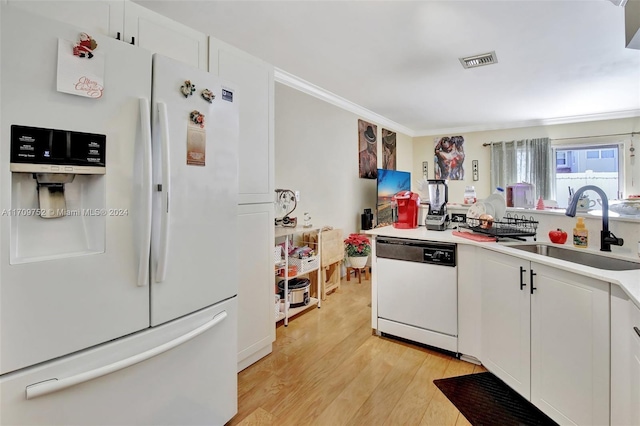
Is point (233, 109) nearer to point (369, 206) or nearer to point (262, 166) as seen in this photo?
point (262, 166)

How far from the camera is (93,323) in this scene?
1.11 metres

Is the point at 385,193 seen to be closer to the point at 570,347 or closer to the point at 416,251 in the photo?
the point at 416,251

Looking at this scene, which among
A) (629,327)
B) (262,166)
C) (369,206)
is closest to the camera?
(629,327)

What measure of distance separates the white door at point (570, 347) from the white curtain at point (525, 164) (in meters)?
4.79

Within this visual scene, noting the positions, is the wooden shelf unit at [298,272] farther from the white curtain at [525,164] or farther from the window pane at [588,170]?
the window pane at [588,170]

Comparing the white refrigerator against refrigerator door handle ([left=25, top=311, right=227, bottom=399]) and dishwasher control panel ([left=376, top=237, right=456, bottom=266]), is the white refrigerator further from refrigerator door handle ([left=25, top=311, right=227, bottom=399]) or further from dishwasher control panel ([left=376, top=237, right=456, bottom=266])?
dishwasher control panel ([left=376, top=237, right=456, bottom=266])

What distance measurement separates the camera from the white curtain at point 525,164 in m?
5.48

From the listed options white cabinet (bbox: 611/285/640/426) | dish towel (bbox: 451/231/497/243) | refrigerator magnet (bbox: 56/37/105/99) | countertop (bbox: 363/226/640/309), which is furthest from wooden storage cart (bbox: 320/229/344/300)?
refrigerator magnet (bbox: 56/37/105/99)

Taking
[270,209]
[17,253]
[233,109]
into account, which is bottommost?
[17,253]

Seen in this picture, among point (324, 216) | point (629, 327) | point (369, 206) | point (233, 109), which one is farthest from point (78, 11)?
point (369, 206)

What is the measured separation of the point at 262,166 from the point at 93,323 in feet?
4.79

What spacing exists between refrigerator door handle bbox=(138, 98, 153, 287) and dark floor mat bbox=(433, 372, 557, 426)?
1.84m

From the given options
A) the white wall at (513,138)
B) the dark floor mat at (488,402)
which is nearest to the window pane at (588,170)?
the white wall at (513,138)

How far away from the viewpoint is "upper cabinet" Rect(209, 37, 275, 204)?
6.72ft
